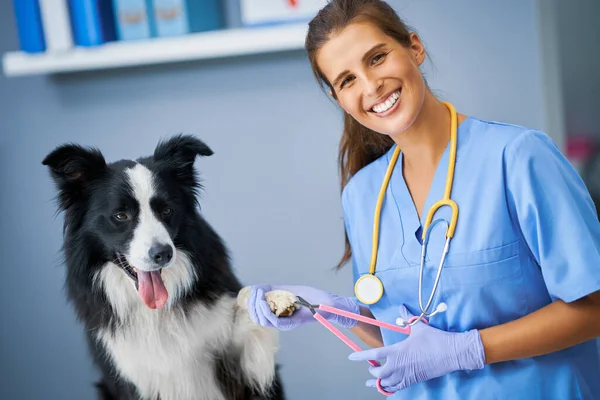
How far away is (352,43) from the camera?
3.75 ft

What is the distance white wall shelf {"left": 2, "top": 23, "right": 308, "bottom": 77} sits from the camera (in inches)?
73.6

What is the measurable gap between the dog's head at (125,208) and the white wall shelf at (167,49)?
Result: 0.67 meters

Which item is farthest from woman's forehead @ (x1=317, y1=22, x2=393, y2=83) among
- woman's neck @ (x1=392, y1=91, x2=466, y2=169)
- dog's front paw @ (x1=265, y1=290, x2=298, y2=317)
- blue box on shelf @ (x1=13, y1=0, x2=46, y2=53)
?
blue box on shelf @ (x1=13, y1=0, x2=46, y2=53)

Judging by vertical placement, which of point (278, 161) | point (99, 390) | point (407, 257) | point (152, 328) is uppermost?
point (278, 161)

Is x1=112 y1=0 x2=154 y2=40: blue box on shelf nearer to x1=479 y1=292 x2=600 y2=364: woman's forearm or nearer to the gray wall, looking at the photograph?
the gray wall

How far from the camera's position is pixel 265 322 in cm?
125

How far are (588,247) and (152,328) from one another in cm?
88

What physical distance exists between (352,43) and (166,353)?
75 cm

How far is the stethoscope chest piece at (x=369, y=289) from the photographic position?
1.22m

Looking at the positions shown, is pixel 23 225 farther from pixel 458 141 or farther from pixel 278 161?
pixel 458 141

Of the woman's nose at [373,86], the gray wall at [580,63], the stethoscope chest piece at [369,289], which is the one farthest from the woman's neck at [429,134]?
the gray wall at [580,63]

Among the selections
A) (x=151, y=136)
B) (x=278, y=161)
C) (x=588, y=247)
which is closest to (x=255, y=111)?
(x=278, y=161)

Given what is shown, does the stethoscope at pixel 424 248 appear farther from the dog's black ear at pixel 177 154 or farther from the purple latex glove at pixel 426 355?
the dog's black ear at pixel 177 154

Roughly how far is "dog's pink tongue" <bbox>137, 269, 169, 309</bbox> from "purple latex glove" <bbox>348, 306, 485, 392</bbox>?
16.3 inches
